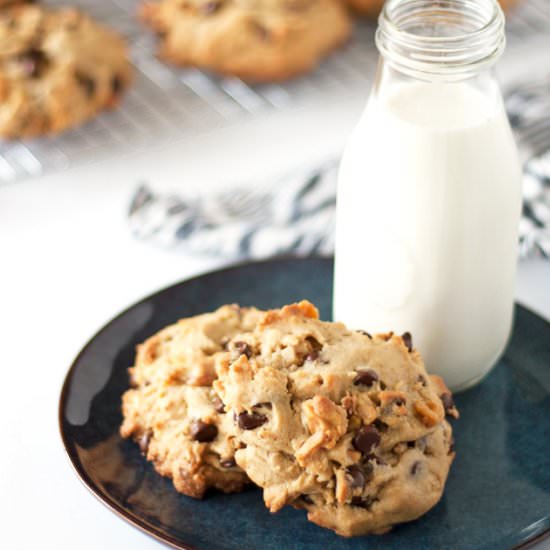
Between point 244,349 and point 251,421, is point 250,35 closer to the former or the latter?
point 244,349

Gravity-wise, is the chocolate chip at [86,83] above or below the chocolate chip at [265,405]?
below

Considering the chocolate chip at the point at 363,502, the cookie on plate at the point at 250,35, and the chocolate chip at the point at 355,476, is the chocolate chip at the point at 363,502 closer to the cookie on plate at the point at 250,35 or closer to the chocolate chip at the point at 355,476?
the chocolate chip at the point at 355,476

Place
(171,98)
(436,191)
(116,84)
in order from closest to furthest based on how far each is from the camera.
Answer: (436,191) < (116,84) < (171,98)

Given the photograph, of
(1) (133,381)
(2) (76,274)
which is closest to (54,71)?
(2) (76,274)

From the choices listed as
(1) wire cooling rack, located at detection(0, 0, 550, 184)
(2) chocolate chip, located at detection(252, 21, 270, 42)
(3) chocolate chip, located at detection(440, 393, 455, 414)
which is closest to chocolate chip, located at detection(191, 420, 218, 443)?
(3) chocolate chip, located at detection(440, 393, 455, 414)

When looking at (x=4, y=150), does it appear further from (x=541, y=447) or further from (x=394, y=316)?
(x=541, y=447)

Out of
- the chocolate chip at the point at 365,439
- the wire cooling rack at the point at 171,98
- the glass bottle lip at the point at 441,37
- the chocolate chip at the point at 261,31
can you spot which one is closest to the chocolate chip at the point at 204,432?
the chocolate chip at the point at 365,439

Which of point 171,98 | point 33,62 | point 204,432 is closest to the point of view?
point 204,432
